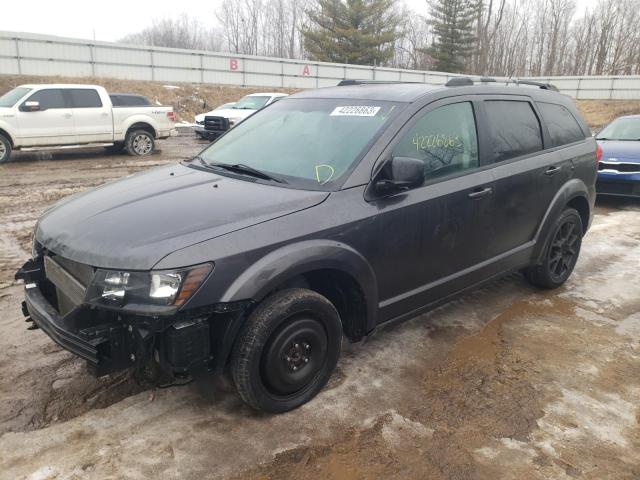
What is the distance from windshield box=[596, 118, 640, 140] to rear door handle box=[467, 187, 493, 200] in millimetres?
7116

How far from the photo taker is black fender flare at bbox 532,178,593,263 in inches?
181

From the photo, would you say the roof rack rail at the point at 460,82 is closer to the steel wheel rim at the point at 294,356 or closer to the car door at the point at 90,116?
the steel wheel rim at the point at 294,356

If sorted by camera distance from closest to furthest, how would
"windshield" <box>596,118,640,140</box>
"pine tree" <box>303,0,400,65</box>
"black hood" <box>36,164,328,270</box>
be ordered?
"black hood" <box>36,164,328,270</box> → "windshield" <box>596,118,640,140</box> → "pine tree" <box>303,0,400,65</box>

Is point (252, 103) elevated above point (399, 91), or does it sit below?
above

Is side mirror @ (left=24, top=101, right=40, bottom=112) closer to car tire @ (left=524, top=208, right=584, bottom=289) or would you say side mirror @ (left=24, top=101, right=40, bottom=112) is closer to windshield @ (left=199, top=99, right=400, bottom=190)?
windshield @ (left=199, top=99, right=400, bottom=190)

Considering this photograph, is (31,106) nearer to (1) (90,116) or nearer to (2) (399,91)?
(1) (90,116)

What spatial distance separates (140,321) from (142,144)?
12.7 m

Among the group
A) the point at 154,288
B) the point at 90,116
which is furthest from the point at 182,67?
the point at 154,288

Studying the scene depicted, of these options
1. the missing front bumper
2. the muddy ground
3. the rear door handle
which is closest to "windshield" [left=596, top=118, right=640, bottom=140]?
the muddy ground

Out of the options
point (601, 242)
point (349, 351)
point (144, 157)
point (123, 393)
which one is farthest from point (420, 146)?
point (144, 157)

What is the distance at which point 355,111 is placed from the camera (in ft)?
12.0

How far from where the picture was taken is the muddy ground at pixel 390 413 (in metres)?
2.64

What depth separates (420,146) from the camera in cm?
353

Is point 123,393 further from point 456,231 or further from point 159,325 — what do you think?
point 456,231
